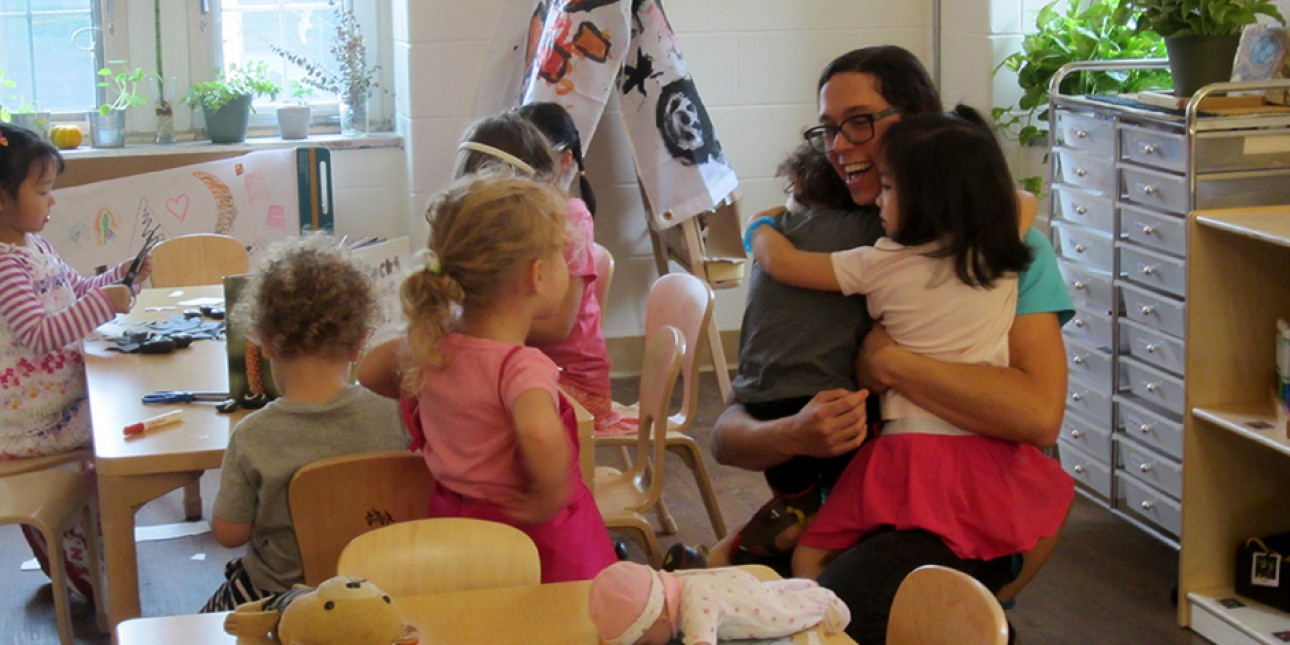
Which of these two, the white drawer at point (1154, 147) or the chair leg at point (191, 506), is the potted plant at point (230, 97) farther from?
the white drawer at point (1154, 147)

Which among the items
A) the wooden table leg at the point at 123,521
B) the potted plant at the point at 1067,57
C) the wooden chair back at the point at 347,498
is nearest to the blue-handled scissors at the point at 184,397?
the wooden table leg at the point at 123,521

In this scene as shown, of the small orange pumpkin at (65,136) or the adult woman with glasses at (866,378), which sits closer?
the adult woman with glasses at (866,378)

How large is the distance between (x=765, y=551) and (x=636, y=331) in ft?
9.62

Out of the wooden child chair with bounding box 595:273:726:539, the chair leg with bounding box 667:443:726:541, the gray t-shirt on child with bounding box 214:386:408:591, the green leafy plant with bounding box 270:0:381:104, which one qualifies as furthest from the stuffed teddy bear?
the green leafy plant with bounding box 270:0:381:104

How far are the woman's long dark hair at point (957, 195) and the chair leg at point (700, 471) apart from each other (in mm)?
1151

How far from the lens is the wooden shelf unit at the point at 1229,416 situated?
9.45 feet

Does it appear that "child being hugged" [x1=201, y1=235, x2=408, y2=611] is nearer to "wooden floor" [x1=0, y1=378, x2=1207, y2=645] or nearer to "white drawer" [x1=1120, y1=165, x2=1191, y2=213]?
"wooden floor" [x1=0, y1=378, x2=1207, y2=645]

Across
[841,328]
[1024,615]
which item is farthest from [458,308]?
[1024,615]

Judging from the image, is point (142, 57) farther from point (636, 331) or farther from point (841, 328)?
point (841, 328)

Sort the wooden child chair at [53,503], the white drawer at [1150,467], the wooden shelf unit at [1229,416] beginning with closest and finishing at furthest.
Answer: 1. the wooden child chair at [53,503]
2. the wooden shelf unit at [1229,416]
3. the white drawer at [1150,467]

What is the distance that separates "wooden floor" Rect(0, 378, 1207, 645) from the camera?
9.86 feet

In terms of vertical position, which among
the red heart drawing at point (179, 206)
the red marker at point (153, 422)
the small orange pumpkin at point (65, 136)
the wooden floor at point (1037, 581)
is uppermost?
the small orange pumpkin at point (65, 136)

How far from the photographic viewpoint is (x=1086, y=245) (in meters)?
3.58

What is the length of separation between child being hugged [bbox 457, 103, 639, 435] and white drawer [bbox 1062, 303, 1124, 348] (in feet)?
4.05
